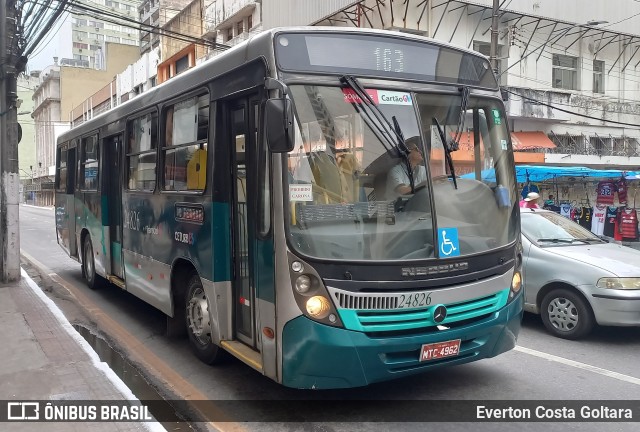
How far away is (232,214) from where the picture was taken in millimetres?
5219

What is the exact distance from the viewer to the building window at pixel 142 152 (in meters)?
6.88

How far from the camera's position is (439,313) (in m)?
4.34

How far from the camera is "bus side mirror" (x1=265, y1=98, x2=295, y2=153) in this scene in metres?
3.99

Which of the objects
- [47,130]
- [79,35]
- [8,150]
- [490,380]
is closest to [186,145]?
[490,380]

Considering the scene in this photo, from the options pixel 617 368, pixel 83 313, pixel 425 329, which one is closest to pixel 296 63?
pixel 425 329

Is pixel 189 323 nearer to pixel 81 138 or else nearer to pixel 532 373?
pixel 532 373

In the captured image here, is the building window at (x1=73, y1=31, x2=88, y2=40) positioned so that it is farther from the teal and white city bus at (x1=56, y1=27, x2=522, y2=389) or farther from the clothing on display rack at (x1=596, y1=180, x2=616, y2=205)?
the teal and white city bus at (x1=56, y1=27, x2=522, y2=389)

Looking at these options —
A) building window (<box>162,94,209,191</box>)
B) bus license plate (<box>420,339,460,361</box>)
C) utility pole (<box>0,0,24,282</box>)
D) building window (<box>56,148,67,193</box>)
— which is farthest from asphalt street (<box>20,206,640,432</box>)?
building window (<box>56,148,67,193</box>)

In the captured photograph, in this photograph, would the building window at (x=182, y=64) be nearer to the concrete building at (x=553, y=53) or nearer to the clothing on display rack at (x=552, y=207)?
the concrete building at (x=553, y=53)

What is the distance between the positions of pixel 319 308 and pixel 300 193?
866mm

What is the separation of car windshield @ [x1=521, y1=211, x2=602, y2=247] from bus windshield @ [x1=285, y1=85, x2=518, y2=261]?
333 centimetres

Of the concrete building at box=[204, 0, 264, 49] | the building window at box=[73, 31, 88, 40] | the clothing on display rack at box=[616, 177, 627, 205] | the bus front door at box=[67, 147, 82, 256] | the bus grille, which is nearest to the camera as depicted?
the bus grille

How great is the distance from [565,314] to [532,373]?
171 cm

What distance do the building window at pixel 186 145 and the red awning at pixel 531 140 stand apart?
1983 cm
